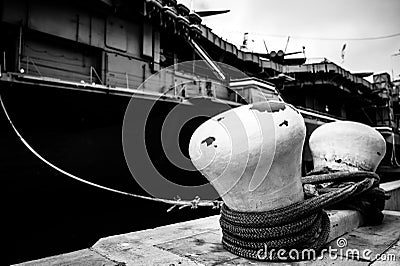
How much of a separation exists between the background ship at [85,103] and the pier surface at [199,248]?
3.84 metres

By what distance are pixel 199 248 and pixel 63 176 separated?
4574 millimetres

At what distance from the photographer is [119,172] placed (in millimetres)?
6496

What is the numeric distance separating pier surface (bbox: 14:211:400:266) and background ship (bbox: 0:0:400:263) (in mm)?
3844

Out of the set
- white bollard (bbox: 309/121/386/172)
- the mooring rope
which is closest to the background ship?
white bollard (bbox: 309/121/386/172)

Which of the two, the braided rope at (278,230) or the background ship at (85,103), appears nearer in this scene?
the braided rope at (278,230)

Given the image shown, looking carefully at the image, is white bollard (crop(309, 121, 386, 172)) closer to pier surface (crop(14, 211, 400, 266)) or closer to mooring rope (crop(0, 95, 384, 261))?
pier surface (crop(14, 211, 400, 266))

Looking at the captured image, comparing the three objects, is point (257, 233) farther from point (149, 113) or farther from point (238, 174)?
point (149, 113)

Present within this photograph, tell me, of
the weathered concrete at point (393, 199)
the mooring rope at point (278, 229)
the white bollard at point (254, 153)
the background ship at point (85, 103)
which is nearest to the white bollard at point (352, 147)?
the mooring rope at point (278, 229)

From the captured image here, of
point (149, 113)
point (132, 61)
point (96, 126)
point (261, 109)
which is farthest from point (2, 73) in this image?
point (132, 61)

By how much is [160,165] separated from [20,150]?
290 cm

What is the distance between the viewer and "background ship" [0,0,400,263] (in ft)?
16.4

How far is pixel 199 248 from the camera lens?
5.40 feet

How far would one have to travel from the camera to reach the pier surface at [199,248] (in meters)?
1.43

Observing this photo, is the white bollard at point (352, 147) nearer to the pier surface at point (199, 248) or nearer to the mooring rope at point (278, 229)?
the pier surface at point (199, 248)
